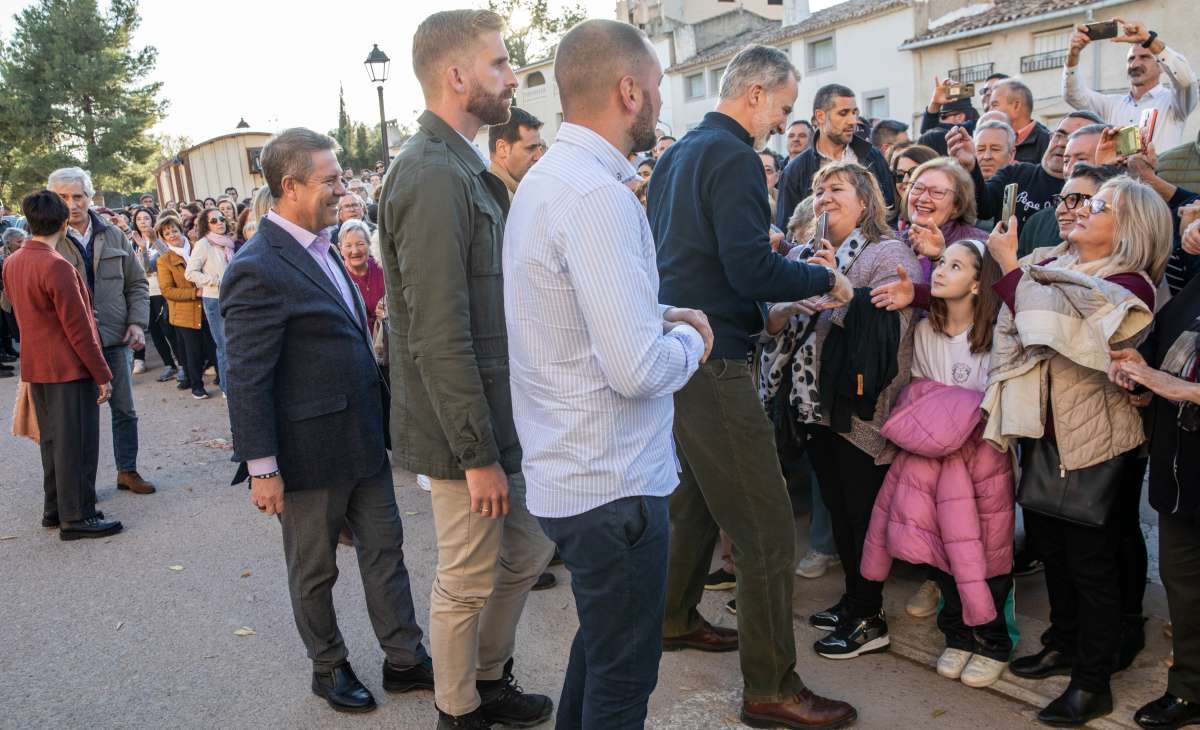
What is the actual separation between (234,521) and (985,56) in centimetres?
2899

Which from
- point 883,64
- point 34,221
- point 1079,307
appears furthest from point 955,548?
point 883,64

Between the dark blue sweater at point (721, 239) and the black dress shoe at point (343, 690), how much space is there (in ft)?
6.29

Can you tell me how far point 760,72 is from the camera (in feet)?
9.67

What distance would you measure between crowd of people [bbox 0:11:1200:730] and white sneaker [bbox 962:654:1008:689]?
0.01 m

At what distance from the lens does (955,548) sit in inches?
131

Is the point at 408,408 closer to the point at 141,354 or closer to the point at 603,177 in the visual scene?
the point at 603,177

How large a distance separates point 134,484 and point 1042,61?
91.4 ft

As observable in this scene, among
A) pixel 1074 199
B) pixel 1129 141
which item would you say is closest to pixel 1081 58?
pixel 1129 141

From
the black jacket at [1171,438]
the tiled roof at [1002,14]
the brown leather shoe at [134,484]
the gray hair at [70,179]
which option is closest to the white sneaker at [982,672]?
the black jacket at [1171,438]

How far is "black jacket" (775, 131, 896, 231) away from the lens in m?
5.27

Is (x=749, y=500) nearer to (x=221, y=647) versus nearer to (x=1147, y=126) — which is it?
(x=221, y=647)

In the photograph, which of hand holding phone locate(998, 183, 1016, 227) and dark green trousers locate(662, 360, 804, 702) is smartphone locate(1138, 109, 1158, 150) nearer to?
hand holding phone locate(998, 183, 1016, 227)

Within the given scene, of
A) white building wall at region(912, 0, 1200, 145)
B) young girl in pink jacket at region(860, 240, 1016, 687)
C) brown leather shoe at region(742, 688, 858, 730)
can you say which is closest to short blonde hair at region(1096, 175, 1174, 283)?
young girl in pink jacket at region(860, 240, 1016, 687)

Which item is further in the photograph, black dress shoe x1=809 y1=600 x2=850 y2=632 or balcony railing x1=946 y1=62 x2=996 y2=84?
balcony railing x1=946 y1=62 x2=996 y2=84
